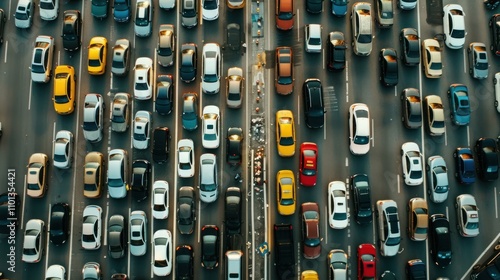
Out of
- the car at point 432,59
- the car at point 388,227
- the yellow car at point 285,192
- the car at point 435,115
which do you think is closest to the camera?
the car at point 388,227

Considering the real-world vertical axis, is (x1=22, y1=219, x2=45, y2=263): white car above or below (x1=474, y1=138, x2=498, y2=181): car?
below

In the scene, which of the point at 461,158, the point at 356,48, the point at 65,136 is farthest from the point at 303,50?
the point at 65,136

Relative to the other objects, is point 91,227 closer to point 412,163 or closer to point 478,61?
point 412,163

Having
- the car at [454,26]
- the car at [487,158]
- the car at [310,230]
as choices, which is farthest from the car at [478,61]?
the car at [310,230]

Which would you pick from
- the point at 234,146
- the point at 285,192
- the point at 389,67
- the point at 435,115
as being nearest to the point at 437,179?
the point at 435,115

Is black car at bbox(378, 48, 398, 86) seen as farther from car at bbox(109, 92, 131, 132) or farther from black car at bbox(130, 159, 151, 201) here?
car at bbox(109, 92, 131, 132)

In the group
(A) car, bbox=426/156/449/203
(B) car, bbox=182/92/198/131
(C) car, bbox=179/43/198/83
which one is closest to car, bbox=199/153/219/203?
(B) car, bbox=182/92/198/131

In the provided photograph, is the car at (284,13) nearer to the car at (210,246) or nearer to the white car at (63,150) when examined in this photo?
the car at (210,246)

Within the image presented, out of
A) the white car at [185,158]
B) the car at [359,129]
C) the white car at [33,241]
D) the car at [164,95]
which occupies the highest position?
the car at [164,95]
